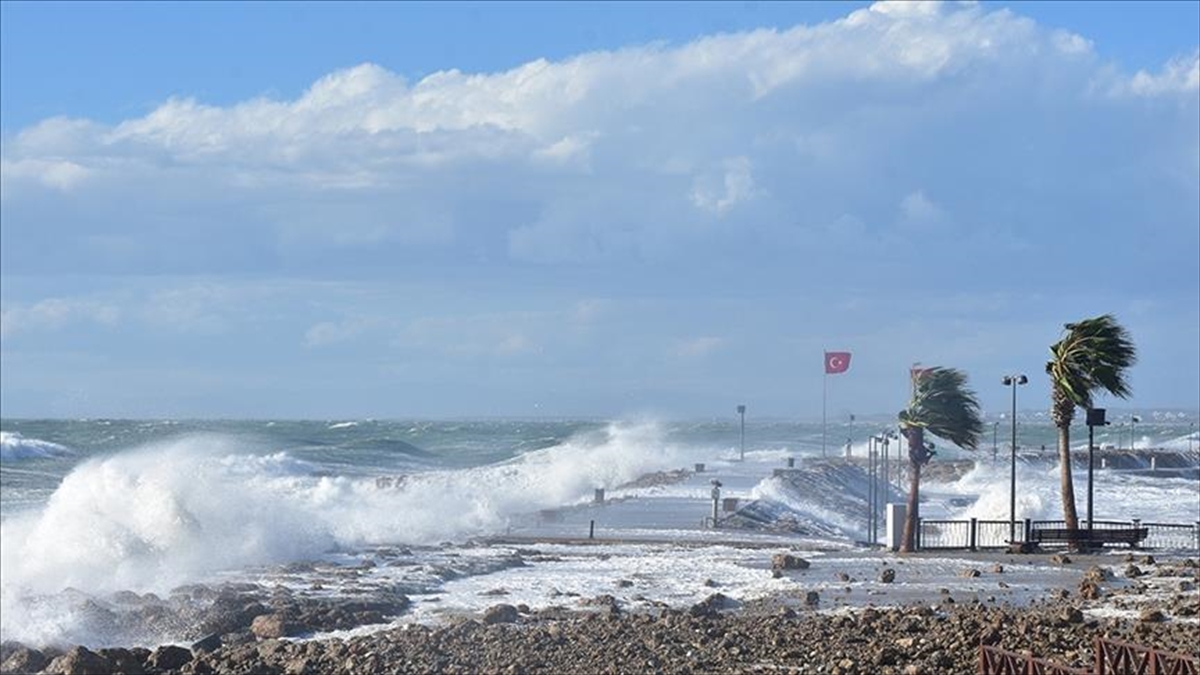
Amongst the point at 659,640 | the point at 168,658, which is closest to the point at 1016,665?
the point at 659,640

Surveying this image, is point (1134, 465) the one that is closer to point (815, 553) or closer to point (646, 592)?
point (815, 553)

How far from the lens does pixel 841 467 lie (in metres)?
88.9

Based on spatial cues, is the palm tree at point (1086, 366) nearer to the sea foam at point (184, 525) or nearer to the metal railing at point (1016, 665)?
the sea foam at point (184, 525)

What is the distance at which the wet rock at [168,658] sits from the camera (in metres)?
23.8

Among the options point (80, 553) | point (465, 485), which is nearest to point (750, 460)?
point (465, 485)

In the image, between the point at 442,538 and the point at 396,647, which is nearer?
the point at 396,647

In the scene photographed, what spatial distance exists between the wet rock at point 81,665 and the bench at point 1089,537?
2507cm

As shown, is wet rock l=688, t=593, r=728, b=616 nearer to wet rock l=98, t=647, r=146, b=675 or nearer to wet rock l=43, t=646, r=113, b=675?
wet rock l=98, t=647, r=146, b=675

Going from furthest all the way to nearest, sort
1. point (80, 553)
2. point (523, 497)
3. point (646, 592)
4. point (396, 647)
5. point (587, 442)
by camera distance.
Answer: point (587, 442)
point (523, 497)
point (80, 553)
point (646, 592)
point (396, 647)

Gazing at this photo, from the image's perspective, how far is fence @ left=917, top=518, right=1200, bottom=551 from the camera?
43531mm

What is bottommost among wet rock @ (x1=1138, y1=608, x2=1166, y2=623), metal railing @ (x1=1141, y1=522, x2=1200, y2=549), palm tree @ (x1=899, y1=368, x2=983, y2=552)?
wet rock @ (x1=1138, y1=608, x2=1166, y2=623)

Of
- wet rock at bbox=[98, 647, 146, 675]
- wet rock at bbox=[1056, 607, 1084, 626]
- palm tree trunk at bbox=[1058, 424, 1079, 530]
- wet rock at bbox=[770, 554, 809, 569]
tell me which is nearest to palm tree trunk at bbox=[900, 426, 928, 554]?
palm tree trunk at bbox=[1058, 424, 1079, 530]

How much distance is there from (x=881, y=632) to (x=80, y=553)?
21.1 meters

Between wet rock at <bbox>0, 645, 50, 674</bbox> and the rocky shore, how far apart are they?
3cm
